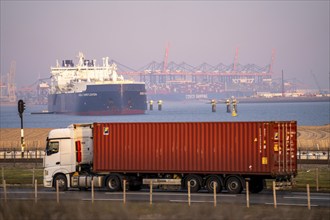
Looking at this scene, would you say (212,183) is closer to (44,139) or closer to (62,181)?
(62,181)

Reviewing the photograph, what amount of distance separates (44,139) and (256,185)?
69.4 m

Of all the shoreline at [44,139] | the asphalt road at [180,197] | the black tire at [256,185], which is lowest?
the asphalt road at [180,197]

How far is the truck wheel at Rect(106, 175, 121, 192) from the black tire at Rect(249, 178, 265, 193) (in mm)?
6322

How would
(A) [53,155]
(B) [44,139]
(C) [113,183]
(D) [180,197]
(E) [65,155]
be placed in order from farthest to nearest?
(B) [44,139] < (A) [53,155] < (E) [65,155] < (C) [113,183] < (D) [180,197]

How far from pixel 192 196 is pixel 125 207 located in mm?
6762

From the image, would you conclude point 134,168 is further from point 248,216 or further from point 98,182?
point 248,216

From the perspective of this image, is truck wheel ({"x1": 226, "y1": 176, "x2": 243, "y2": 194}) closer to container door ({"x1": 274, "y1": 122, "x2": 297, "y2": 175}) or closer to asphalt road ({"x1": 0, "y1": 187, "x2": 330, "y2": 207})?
asphalt road ({"x1": 0, "y1": 187, "x2": 330, "y2": 207})

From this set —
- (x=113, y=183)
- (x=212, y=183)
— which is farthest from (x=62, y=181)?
(x=212, y=183)

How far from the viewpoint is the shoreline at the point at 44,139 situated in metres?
80.4

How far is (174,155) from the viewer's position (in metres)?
39.3

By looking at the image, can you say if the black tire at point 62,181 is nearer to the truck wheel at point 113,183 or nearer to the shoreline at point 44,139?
the truck wheel at point 113,183

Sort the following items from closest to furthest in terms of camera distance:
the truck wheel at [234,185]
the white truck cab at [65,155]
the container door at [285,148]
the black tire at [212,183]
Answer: the container door at [285,148] < the truck wheel at [234,185] < the black tire at [212,183] < the white truck cab at [65,155]

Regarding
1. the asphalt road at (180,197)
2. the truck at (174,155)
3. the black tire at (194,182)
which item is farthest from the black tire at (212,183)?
the black tire at (194,182)

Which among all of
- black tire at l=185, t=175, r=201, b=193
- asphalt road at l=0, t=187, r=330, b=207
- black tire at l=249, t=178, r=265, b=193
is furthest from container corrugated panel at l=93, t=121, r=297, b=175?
asphalt road at l=0, t=187, r=330, b=207
